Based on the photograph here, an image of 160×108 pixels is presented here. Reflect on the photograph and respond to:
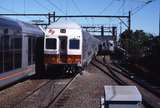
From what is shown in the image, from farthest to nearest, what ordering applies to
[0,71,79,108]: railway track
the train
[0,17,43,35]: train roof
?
[0,17,43,35]: train roof → the train → [0,71,79,108]: railway track

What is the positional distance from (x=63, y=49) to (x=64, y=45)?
0.78 ft

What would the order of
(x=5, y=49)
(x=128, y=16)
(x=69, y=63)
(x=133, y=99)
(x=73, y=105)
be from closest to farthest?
1. (x=133, y=99)
2. (x=73, y=105)
3. (x=5, y=49)
4. (x=69, y=63)
5. (x=128, y=16)

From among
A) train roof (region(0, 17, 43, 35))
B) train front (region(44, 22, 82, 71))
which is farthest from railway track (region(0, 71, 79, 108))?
train front (region(44, 22, 82, 71))

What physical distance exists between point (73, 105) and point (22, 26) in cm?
758

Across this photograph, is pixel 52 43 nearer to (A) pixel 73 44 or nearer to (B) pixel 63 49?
(B) pixel 63 49

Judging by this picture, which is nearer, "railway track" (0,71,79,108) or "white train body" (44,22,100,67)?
"railway track" (0,71,79,108)

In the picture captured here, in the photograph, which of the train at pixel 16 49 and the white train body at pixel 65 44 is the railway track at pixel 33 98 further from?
the white train body at pixel 65 44

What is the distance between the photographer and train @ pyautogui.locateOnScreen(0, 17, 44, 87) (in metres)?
18.0

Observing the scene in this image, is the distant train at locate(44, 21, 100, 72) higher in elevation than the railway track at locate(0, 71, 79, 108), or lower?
higher

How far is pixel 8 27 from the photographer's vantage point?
61.5ft

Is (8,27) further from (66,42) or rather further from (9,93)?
(66,42)

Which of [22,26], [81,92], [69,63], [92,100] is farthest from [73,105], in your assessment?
[69,63]

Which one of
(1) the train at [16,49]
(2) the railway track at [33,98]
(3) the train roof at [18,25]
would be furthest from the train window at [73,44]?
(2) the railway track at [33,98]

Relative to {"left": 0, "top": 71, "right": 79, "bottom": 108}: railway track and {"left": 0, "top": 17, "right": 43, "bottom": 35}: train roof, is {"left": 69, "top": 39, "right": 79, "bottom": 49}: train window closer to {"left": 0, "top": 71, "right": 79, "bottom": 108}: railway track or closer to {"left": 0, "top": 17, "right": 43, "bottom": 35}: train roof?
{"left": 0, "top": 17, "right": 43, "bottom": 35}: train roof
